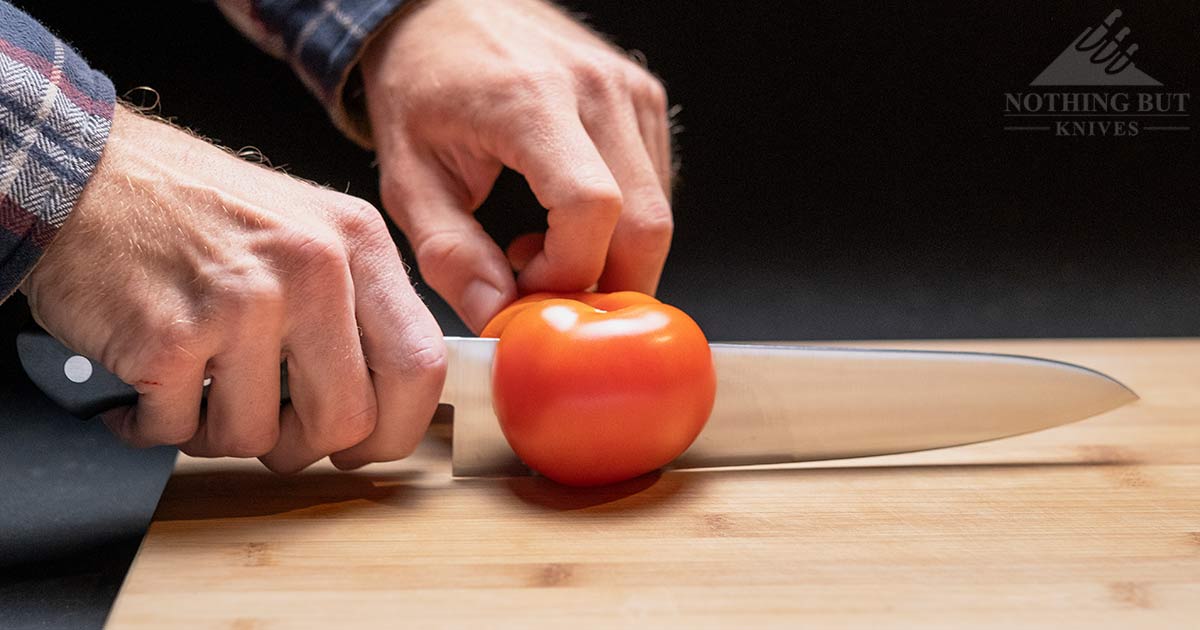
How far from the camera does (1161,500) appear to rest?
108 centimetres

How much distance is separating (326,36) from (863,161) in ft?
→ 3.08

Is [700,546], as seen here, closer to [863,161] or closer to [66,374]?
[66,374]

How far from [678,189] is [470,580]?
1070 millimetres

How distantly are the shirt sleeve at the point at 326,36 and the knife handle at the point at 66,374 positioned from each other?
52 cm

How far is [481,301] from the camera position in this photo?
49.1 inches

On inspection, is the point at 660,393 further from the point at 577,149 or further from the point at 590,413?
the point at 577,149

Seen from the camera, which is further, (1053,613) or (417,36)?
(417,36)

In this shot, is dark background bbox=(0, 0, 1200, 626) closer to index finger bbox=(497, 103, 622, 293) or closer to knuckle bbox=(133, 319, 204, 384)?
index finger bbox=(497, 103, 622, 293)

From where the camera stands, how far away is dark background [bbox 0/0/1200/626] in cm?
180

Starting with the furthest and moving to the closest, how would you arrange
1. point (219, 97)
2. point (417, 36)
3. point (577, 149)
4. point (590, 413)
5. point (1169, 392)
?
point (219, 97) → point (1169, 392) → point (417, 36) → point (577, 149) → point (590, 413)

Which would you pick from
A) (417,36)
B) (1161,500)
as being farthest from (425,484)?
(1161,500)

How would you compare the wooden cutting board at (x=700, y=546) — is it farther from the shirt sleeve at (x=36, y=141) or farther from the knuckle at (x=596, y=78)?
the knuckle at (x=596, y=78)

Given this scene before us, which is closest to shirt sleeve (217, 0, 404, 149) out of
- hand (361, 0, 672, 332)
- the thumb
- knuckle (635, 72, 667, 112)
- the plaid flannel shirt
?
hand (361, 0, 672, 332)

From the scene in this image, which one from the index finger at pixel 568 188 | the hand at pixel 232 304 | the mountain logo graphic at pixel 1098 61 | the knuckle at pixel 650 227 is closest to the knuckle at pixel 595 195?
the index finger at pixel 568 188
